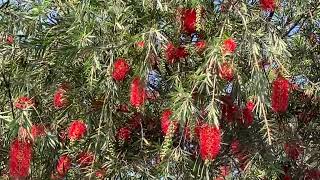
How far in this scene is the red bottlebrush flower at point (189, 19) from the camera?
333cm

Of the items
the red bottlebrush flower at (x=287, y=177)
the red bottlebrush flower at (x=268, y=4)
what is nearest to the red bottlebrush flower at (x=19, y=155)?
the red bottlebrush flower at (x=268, y=4)

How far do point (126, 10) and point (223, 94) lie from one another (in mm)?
750

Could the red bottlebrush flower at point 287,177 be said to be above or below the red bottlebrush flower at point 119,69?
below

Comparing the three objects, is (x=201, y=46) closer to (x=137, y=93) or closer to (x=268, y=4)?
(x=268, y=4)

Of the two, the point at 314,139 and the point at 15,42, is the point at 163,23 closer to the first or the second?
the point at 15,42

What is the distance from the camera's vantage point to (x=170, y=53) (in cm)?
345

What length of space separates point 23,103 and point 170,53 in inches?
34.1

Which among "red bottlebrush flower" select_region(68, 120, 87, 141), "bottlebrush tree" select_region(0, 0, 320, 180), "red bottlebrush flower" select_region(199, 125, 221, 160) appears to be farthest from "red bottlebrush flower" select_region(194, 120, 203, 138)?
"red bottlebrush flower" select_region(68, 120, 87, 141)

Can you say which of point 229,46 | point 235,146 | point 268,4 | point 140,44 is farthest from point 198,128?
point 268,4

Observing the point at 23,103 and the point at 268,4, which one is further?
the point at 268,4

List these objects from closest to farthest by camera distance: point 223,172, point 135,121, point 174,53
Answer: point 174,53
point 135,121
point 223,172

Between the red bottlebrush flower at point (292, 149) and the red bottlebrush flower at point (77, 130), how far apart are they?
4.11 ft

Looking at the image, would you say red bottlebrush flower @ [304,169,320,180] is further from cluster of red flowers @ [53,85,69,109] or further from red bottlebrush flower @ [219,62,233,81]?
cluster of red flowers @ [53,85,69,109]

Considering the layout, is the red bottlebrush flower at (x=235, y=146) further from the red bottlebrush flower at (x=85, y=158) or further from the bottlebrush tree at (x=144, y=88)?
the red bottlebrush flower at (x=85, y=158)
